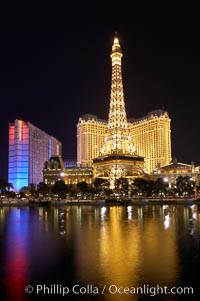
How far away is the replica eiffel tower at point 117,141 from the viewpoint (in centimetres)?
11062

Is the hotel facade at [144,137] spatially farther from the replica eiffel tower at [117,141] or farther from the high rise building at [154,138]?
the replica eiffel tower at [117,141]

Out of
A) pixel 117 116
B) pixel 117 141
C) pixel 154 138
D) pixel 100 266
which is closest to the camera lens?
pixel 100 266

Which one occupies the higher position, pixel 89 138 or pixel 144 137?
pixel 89 138

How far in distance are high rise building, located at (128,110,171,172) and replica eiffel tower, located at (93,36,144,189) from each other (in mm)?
27044

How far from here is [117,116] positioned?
363ft

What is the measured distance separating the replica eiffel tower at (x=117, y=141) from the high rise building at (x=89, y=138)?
35995 mm

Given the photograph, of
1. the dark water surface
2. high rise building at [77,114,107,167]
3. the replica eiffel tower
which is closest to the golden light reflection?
the dark water surface

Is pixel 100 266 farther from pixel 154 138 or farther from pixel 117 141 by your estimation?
pixel 154 138

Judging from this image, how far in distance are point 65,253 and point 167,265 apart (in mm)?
5087

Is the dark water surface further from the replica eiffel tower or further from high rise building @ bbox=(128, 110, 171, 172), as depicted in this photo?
high rise building @ bbox=(128, 110, 171, 172)

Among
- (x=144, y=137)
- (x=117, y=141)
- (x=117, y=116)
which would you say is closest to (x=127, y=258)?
(x=117, y=116)

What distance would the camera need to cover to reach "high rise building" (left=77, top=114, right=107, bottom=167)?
6087 inches

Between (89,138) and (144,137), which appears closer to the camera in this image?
(144,137)

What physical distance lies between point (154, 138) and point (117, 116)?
130 feet
